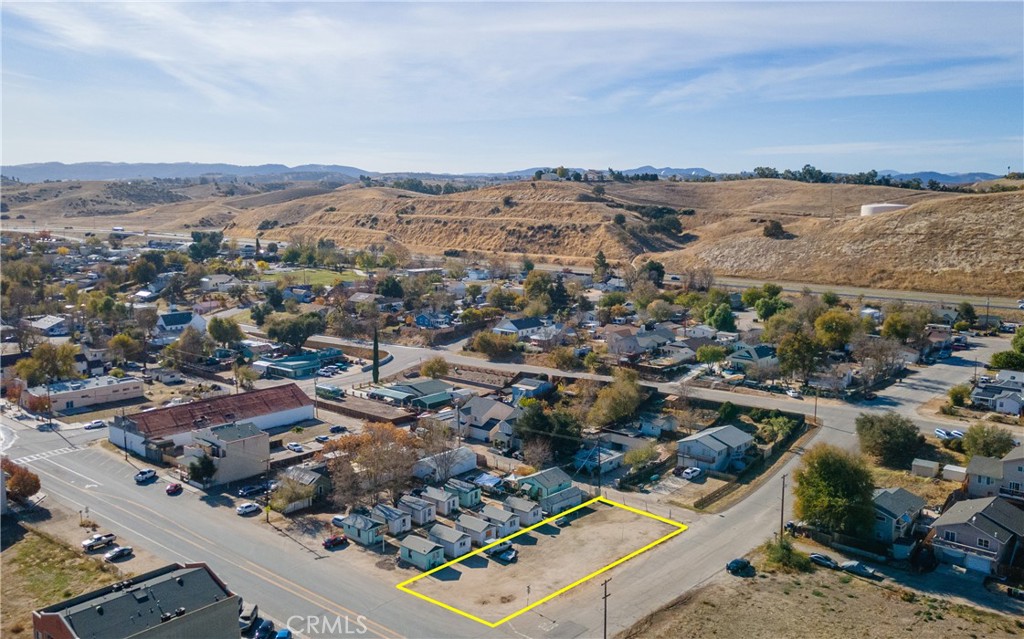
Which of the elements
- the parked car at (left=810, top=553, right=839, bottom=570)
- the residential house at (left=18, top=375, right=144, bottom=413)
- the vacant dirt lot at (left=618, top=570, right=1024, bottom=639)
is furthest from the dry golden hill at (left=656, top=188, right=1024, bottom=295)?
the residential house at (left=18, top=375, right=144, bottom=413)

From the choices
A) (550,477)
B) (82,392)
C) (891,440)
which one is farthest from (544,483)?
(82,392)

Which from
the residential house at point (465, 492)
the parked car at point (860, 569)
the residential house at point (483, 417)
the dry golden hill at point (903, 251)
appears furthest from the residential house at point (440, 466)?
the dry golden hill at point (903, 251)

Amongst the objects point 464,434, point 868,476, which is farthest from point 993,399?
point 464,434

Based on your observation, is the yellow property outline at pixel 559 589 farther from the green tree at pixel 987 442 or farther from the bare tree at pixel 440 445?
the green tree at pixel 987 442

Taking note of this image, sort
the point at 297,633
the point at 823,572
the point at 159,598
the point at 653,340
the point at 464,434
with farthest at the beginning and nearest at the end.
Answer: the point at 653,340
the point at 464,434
the point at 823,572
the point at 297,633
the point at 159,598

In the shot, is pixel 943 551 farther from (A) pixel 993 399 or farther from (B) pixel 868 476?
(A) pixel 993 399

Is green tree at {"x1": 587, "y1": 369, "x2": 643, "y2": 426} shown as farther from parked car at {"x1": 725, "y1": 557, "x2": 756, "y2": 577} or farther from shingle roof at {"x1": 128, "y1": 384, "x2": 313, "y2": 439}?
shingle roof at {"x1": 128, "y1": 384, "x2": 313, "y2": 439}

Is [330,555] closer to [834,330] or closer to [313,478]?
[313,478]
